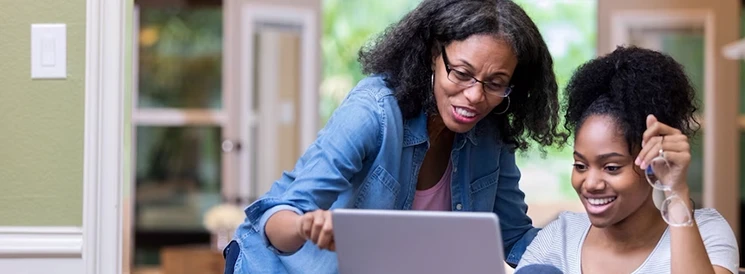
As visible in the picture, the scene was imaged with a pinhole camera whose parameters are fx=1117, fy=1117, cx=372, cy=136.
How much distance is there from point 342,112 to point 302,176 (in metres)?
0.15

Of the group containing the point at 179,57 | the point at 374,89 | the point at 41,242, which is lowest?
the point at 41,242

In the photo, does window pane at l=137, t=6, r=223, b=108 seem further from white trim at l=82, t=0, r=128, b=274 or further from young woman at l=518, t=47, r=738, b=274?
young woman at l=518, t=47, r=738, b=274

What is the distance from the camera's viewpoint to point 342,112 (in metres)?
2.04

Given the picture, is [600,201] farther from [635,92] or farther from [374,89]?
[374,89]

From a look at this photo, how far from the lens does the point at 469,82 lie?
2006 millimetres

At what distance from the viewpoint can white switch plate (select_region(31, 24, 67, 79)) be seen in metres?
2.36

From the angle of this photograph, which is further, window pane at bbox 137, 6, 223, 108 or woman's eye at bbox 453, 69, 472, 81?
window pane at bbox 137, 6, 223, 108

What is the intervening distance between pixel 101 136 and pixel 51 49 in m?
0.21

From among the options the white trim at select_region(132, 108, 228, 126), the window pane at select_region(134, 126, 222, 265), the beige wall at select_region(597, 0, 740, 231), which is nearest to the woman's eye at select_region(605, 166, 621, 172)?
the beige wall at select_region(597, 0, 740, 231)

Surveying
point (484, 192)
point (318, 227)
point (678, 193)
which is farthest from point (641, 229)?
point (318, 227)

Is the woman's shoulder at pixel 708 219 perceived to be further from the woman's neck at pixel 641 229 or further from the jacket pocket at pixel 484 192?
the jacket pocket at pixel 484 192

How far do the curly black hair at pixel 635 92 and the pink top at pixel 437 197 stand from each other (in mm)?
295

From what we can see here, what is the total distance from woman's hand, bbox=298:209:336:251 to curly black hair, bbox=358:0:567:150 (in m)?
0.39

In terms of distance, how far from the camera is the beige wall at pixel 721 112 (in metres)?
6.62
